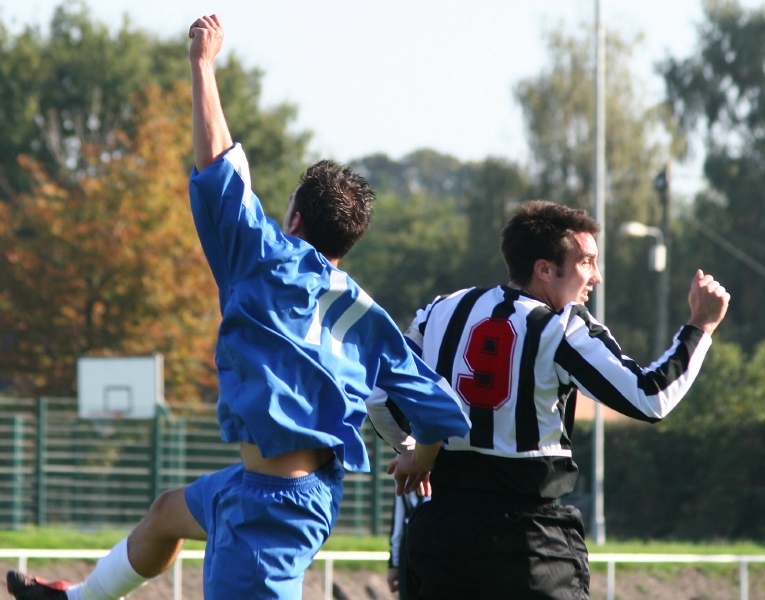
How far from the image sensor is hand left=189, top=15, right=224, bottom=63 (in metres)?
4.22

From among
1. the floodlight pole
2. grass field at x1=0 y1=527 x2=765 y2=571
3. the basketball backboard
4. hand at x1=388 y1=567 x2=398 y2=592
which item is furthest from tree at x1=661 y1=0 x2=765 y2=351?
hand at x1=388 y1=567 x2=398 y2=592

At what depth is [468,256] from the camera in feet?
158

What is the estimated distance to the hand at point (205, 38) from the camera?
166 inches

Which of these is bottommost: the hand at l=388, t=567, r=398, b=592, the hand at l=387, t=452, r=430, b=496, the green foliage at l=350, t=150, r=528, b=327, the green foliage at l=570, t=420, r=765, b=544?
the green foliage at l=570, t=420, r=765, b=544

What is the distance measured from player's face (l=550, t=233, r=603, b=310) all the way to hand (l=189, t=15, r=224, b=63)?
4.79 feet

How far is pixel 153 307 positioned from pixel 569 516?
83.6 feet

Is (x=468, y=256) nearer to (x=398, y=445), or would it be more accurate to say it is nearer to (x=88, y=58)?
(x=88, y=58)

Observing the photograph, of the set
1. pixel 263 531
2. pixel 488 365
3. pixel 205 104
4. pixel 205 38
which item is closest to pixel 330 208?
pixel 205 104

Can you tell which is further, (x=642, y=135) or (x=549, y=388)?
(x=642, y=135)

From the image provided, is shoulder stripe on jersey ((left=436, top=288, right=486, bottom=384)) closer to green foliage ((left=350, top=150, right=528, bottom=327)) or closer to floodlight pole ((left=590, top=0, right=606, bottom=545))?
floodlight pole ((left=590, top=0, right=606, bottom=545))

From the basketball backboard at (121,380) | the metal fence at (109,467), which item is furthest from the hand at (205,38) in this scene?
the basketball backboard at (121,380)

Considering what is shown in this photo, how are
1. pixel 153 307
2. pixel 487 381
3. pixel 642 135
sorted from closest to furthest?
pixel 487 381 < pixel 153 307 < pixel 642 135

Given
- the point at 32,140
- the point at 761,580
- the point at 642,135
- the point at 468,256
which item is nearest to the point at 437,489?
the point at 761,580

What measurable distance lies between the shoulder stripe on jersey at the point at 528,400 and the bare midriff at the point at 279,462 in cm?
79
